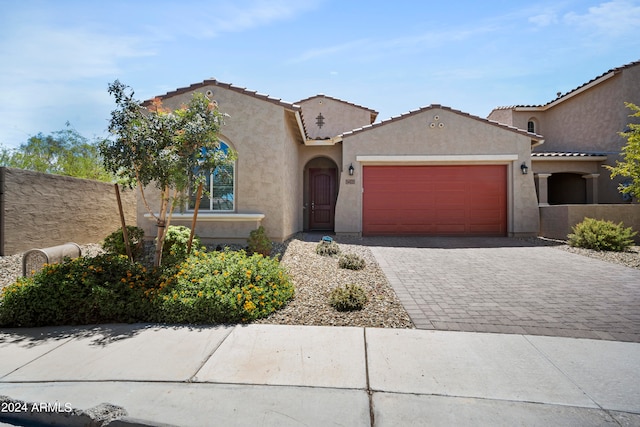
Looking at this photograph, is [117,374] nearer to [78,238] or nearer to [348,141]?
[78,238]

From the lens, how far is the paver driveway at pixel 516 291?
4.37 metres

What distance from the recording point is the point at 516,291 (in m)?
5.86

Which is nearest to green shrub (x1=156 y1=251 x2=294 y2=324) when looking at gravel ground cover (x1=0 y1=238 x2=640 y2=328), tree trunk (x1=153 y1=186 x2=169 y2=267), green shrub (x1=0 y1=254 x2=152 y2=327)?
gravel ground cover (x1=0 y1=238 x2=640 y2=328)

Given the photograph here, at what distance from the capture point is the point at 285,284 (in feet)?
18.3

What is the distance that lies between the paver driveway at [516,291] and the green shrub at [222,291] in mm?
2139

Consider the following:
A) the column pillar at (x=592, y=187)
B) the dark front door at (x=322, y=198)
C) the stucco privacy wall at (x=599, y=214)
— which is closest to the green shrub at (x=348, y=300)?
the dark front door at (x=322, y=198)

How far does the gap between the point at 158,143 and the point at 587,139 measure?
19333 mm

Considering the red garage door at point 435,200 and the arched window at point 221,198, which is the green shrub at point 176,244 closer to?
the arched window at point 221,198

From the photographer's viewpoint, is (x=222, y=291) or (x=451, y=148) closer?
(x=222, y=291)

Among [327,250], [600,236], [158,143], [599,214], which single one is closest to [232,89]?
[158,143]

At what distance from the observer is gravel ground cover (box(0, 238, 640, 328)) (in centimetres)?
463

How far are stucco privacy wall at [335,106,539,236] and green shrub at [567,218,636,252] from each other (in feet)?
5.75

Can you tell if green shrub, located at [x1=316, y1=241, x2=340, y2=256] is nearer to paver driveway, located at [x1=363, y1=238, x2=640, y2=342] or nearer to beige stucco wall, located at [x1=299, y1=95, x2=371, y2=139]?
paver driveway, located at [x1=363, y1=238, x2=640, y2=342]

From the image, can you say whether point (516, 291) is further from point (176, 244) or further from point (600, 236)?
point (176, 244)
